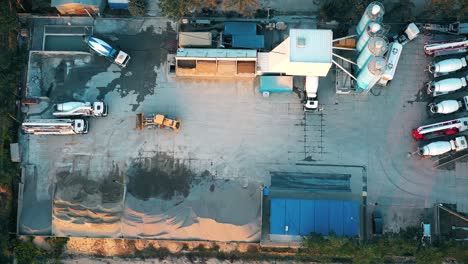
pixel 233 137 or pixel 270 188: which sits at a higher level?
pixel 233 137

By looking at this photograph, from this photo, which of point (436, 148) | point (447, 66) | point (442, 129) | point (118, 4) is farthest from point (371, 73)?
point (118, 4)

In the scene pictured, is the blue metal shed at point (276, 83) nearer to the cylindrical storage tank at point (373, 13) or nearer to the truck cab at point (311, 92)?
the truck cab at point (311, 92)

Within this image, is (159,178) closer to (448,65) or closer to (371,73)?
(371,73)

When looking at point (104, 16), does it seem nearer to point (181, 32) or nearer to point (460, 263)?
point (181, 32)

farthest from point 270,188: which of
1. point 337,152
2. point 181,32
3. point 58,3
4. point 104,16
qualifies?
point 58,3

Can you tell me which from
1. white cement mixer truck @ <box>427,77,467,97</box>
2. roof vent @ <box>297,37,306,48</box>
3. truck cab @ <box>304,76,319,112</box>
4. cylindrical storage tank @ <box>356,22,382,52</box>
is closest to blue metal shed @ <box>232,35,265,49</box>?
roof vent @ <box>297,37,306,48</box>

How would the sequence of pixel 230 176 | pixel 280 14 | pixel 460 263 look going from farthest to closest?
pixel 280 14 < pixel 230 176 < pixel 460 263
